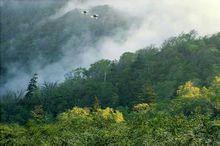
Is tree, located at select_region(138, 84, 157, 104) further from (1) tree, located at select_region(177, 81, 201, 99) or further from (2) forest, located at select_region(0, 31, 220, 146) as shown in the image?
(1) tree, located at select_region(177, 81, 201, 99)

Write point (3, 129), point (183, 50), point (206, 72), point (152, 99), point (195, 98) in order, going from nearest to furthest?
point (3, 129) → point (195, 98) → point (152, 99) → point (206, 72) → point (183, 50)

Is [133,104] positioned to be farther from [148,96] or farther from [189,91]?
[189,91]

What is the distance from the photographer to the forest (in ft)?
222

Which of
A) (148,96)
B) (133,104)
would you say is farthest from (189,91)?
(133,104)

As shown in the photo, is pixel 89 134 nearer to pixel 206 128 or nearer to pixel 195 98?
pixel 206 128

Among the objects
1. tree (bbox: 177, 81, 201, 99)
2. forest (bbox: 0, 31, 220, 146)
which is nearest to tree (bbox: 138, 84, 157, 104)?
forest (bbox: 0, 31, 220, 146)

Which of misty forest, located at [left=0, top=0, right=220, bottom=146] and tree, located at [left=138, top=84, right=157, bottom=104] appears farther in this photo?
tree, located at [left=138, top=84, right=157, bottom=104]

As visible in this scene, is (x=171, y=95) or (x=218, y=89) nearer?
(x=218, y=89)

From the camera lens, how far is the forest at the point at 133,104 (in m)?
67.6

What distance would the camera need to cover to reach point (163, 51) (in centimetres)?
18262

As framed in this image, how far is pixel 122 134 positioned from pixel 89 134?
5128 mm

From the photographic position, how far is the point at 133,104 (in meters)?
145

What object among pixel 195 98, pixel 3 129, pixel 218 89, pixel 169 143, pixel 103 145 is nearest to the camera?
pixel 169 143

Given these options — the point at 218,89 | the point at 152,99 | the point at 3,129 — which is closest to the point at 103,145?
the point at 3,129
